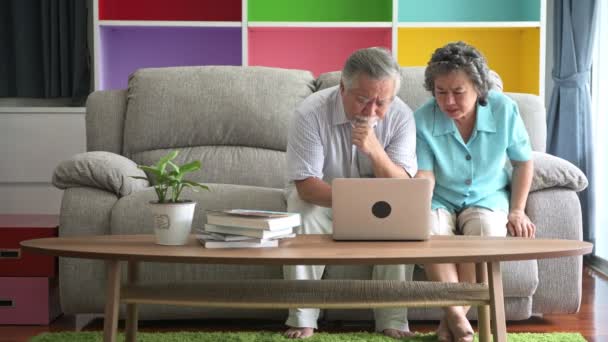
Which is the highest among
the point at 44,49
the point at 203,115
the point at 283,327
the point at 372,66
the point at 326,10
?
the point at 326,10

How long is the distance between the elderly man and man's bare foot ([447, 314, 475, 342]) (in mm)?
185

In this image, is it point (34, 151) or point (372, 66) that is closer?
point (372, 66)

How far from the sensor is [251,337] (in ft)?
8.57

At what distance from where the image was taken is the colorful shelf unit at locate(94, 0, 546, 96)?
444 cm

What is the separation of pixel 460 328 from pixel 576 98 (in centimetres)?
208

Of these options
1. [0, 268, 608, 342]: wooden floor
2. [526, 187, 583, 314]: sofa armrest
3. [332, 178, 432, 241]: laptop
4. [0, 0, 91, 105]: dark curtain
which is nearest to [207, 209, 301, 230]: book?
[332, 178, 432, 241]: laptop

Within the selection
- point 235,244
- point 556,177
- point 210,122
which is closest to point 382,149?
point 556,177

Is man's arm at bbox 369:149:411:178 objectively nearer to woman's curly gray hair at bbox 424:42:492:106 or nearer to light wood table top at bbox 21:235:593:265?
woman's curly gray hair at bbox 424:42:492:106

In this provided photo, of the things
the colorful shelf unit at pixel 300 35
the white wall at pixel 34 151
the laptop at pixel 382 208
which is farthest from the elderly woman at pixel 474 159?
the white wall at pixel 34 151

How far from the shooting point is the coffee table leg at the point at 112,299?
1.97m

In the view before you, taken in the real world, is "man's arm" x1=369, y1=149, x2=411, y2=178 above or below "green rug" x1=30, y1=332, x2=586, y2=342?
above

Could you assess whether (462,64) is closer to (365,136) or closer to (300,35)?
(365,136)

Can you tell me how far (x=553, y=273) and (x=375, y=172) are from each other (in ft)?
2.36

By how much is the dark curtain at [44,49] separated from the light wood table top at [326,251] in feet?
8.35
